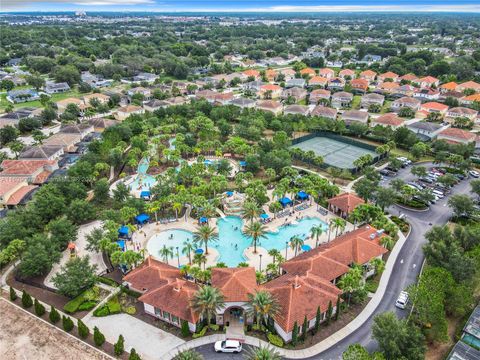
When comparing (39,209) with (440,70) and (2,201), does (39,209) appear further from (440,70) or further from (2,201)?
(440,70)

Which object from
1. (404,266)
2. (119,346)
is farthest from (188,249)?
(404,266)

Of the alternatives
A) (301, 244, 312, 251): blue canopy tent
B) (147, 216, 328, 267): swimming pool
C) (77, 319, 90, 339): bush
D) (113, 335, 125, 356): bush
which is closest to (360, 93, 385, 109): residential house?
(147, 216, 328, 267): swimming pool

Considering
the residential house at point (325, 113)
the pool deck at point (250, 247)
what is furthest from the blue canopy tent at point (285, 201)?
the residential house at point (325, 113)

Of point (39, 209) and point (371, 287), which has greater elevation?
point (39, 209)

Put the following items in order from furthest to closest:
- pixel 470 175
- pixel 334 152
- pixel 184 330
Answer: pixel 334 152
pixel 470 175
pixel 184 330

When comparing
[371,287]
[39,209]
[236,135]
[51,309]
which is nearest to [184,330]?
[51,309]

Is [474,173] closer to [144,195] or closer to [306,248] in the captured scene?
[306,248]

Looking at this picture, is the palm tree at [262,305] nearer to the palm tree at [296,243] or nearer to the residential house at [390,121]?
the palm tree at [296,243]

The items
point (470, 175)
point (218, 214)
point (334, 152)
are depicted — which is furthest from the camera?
point (334, 152)
